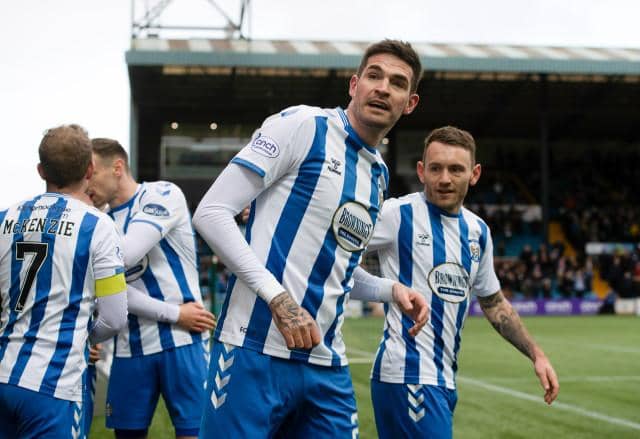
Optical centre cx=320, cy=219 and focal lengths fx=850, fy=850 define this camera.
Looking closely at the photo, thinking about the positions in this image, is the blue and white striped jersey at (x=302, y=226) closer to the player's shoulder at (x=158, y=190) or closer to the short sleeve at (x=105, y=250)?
the short sleeve at (x=105, y=250)

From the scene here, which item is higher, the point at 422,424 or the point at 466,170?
the point at 466,170

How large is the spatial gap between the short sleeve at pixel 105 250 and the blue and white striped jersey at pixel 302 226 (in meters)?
0.63

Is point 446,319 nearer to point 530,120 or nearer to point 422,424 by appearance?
point 422,424

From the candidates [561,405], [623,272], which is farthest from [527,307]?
[561,405]

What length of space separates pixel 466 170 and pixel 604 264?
1181 inches

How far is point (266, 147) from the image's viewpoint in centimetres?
290

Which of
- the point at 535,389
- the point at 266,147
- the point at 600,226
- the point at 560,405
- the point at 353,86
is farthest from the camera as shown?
the point at 600,226

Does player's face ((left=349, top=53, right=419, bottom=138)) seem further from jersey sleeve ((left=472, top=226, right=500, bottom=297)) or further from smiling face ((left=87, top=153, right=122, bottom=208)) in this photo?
smiling face ((left=87, top=153, right=122, bottom=208))

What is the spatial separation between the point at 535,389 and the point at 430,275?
7.10m

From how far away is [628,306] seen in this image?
28.6 m

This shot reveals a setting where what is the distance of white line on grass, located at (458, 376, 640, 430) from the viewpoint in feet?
28.1

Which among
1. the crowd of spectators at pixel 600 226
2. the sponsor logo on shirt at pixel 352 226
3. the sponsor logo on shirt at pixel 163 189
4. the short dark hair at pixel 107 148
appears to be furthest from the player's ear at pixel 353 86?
the crowd of spectators at pixel 600 226

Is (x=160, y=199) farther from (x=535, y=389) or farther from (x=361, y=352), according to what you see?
(x=361, y=352)

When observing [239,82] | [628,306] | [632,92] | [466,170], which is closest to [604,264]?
[628,306]
